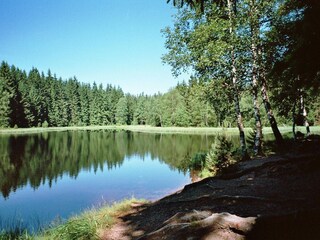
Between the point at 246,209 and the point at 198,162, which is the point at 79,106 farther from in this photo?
the point at 246,209

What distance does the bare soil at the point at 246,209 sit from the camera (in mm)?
4684

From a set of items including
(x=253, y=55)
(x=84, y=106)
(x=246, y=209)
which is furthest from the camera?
(x=84, y=106)

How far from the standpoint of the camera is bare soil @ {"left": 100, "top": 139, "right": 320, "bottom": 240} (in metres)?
4.68

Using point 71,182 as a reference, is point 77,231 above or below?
above

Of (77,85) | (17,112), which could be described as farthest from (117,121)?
(17,112)

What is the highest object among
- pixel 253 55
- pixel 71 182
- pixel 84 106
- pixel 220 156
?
pixel 84 106

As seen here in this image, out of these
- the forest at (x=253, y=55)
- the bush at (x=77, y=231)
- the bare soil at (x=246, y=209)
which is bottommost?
the bush at (x=77, y=231)

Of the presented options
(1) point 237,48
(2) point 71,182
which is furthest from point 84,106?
(1) point 237,48

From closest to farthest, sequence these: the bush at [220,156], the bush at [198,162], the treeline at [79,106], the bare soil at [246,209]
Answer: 1. the bare soil at [246,209]
2. the bush at [220,156]
3. the bush at [198,162]
4. the treeline at [79,106]

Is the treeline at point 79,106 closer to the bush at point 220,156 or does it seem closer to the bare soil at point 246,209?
the bush at point 220,156

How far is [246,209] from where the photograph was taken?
7.45m

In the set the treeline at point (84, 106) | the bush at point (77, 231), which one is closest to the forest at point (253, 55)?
the bush at point (77, 231)

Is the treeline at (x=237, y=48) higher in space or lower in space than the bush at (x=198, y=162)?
higher

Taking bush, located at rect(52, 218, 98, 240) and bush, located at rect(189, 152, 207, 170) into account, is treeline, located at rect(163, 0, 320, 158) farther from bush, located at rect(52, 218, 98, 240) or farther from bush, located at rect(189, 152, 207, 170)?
bush, located at rect(52, 218, 98, 240)
